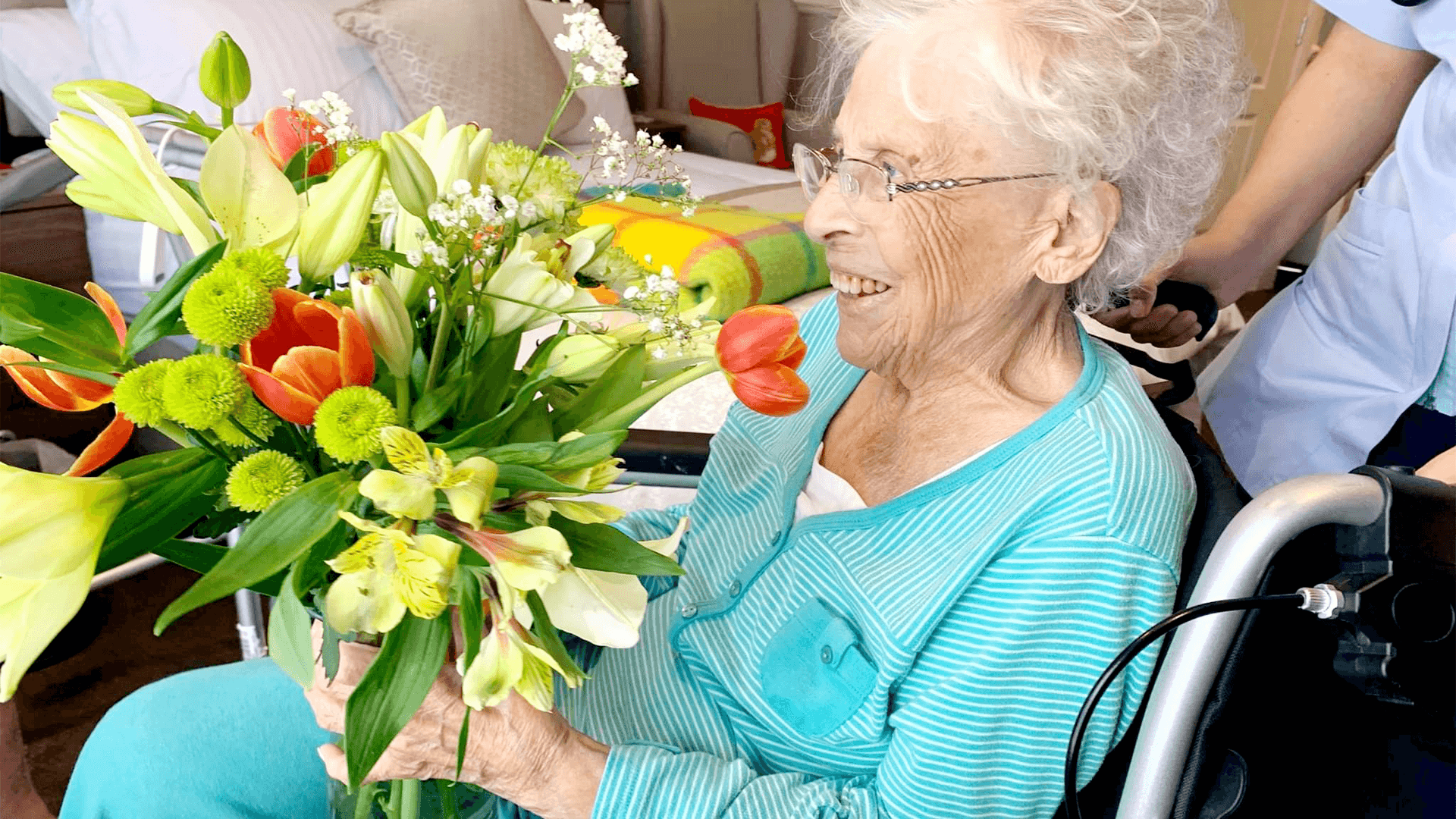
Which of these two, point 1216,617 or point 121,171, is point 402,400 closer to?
point 121,171

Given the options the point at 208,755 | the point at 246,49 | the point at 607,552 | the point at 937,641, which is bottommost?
the point at 208,755

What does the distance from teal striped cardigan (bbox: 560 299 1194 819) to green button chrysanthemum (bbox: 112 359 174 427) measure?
46 cm

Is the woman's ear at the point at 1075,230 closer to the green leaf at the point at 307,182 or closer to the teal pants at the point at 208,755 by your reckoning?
the green leaf at the point at 307,182

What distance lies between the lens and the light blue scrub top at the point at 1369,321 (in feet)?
3.63

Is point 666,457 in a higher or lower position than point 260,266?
lower

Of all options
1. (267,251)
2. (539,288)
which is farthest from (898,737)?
(267,251)

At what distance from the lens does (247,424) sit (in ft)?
1.95

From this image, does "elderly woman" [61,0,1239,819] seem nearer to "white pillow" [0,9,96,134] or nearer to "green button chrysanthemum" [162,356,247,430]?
"green button chrysanthemum" [162,356,247,430]

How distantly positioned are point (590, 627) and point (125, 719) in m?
0.63

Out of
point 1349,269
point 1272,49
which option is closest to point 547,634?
point 1349,269

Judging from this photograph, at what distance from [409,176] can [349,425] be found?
0.48 feet

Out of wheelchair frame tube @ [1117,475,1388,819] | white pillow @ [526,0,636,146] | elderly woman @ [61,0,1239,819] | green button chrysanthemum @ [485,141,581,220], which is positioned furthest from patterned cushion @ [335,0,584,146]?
wheelchair frame tube @ [1117,475,1388,819]

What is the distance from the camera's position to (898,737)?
2.99 feet

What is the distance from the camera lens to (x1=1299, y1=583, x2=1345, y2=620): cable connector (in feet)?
2.15
